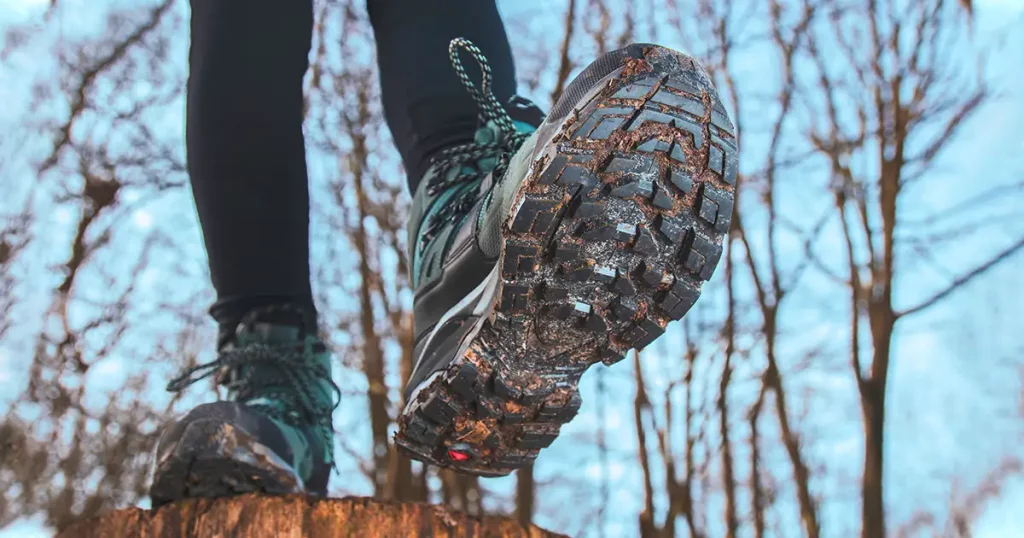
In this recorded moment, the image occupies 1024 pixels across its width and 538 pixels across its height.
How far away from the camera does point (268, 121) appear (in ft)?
4.60

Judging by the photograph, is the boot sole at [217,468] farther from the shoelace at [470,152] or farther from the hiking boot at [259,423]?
the shoelace at [470,152]

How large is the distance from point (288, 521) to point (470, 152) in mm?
572

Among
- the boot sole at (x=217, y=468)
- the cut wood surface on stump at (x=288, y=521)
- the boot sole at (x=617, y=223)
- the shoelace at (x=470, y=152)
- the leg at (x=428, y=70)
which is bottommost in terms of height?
the cut wood surface on stump at (x=288, y=521)

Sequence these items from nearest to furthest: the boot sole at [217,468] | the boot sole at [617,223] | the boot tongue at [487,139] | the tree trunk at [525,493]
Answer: the boot sole at [617,223], the boot sole at [217,468], the boot tongue at [487,139], the tree trunk at [525,493]

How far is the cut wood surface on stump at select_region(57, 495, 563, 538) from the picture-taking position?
129cm

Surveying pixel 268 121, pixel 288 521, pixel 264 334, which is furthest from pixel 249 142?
pixel 288 521

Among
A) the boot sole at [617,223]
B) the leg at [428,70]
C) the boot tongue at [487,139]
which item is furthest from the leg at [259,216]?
the boot sole at [617,223]

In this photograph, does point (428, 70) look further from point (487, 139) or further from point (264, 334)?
point (264, 334)

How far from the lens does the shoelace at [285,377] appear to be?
4.69 ft

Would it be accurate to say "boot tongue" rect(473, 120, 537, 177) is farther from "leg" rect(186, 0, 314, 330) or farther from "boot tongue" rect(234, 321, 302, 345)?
"boot tongue" rect(234, 321, 302, 345)

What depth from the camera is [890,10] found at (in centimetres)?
611

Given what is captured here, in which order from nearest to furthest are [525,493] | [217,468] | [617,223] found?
[617,223]
[217,468]
[525,493]

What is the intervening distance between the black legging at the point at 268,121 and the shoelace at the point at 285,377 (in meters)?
0.07

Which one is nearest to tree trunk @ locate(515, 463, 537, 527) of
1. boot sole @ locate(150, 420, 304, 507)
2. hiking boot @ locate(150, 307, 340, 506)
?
hiking boot @ locate(150, 307, 340, 506)
